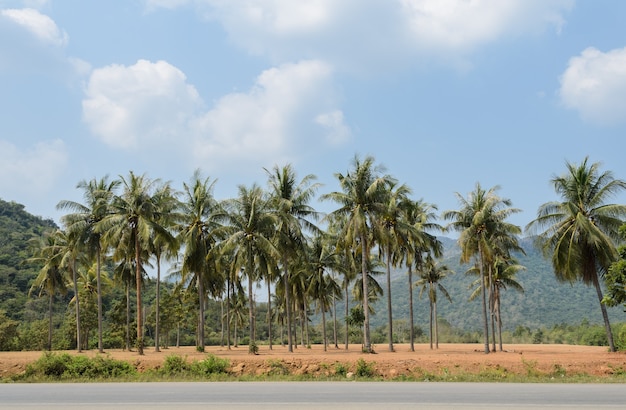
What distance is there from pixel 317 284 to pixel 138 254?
61.4ft

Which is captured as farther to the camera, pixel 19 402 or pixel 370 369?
pixel 370 369

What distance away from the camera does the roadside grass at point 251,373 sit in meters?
21.9

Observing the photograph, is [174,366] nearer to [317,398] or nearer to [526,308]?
[317,398]

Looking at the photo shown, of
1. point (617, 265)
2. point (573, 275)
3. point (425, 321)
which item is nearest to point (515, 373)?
point (617, 265)

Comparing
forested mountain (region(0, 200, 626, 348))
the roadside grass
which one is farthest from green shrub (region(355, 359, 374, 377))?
forested mountain (region(0, 200, 626, 348))

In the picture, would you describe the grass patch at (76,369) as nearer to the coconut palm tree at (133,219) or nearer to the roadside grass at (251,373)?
the roadside grass at (251,373)

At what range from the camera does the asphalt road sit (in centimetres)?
1232

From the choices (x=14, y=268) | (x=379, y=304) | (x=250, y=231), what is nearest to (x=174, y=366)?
(x=250, y=231)

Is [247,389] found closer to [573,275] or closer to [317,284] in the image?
[573,275]

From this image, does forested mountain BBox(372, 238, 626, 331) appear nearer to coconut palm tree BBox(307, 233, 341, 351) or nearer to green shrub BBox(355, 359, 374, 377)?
coconut palm tree BBox(307, 233, 341, 351)

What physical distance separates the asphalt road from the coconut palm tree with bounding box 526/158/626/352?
20.4 metres

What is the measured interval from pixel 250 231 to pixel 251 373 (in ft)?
47.7

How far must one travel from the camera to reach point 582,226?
34062 mm

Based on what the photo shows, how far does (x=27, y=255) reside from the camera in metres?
85.2
